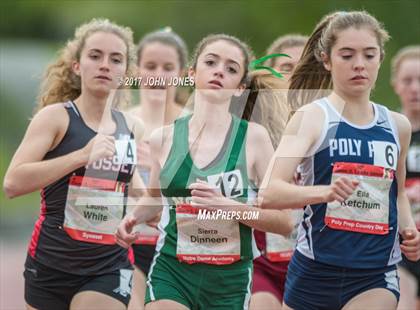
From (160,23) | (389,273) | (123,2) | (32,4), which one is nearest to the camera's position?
(389,273)

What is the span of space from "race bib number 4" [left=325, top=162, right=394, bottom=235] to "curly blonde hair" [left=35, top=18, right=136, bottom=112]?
1911 millimetres

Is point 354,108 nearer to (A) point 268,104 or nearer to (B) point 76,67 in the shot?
(A) point 268,104

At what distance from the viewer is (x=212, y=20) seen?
17.3 m

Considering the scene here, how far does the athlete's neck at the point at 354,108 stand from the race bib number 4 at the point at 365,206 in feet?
0.84

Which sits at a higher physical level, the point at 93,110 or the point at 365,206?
the point at 93,110

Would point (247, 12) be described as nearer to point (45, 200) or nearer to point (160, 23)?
point (160, 23)

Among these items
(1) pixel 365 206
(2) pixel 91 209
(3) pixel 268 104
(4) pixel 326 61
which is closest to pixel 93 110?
(2) pixel 91 209

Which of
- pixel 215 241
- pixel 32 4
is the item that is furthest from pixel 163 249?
pixel 32 4

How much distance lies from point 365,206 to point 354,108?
489 millimetres

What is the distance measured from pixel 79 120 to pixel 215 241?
114cm

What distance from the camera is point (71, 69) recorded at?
19.2 ft

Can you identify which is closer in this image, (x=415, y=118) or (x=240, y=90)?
(x=240, y=90)

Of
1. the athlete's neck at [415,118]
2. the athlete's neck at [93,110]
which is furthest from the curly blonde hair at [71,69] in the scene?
the athlete's neck at [415,118]

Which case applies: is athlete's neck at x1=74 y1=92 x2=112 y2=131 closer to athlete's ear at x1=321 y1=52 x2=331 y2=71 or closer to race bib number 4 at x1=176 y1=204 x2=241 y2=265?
race bib number 4 at x1=176 y1=204 x2=241 y2=265
